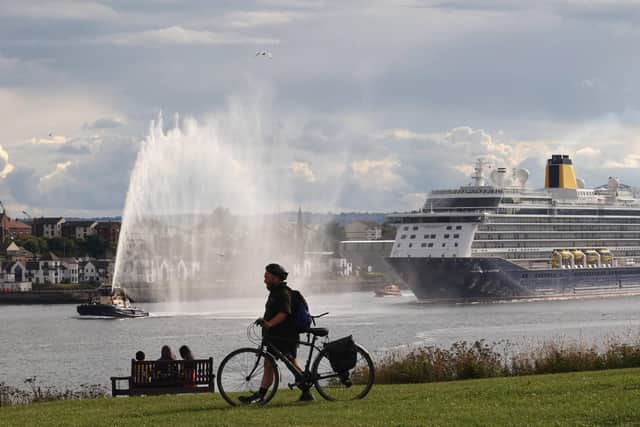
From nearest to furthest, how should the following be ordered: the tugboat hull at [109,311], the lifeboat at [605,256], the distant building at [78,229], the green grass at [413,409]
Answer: the green grass at [413,409] < the tugboat hull at [109,311] < the lifeboat at [605,256] < the distant building at [78,229]

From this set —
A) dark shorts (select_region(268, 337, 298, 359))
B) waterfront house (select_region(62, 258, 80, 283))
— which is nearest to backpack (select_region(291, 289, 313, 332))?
dark shorts (select_region(268, 337, 298, 359))

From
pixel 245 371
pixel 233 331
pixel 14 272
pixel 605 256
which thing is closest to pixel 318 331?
pixel 245 371

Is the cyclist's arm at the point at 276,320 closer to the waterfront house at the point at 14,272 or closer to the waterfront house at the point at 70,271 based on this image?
the waterfront house at the point at 70,271

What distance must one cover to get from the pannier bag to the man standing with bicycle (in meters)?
0.47

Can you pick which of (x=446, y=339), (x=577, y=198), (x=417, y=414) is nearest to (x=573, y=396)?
(x=417, y=414)

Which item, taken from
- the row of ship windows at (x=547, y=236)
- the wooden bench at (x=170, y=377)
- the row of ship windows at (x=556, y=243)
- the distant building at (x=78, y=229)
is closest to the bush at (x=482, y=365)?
the wooden bench at (x=170, y=377)

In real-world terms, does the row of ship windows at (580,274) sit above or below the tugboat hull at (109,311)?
above

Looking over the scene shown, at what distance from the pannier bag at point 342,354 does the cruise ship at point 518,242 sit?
67691mm

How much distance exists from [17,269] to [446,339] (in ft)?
341

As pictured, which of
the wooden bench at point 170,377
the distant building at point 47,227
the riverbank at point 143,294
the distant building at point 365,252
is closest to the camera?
the wooden bench at point 170,377

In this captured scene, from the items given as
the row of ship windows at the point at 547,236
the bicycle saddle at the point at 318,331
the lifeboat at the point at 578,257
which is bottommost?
the bicycle saddle at the point at 318,331

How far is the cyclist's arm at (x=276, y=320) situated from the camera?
15148 mm

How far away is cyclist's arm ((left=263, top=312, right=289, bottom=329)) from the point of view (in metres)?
15.1

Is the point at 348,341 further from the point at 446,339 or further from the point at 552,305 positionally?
the point at 552,305
